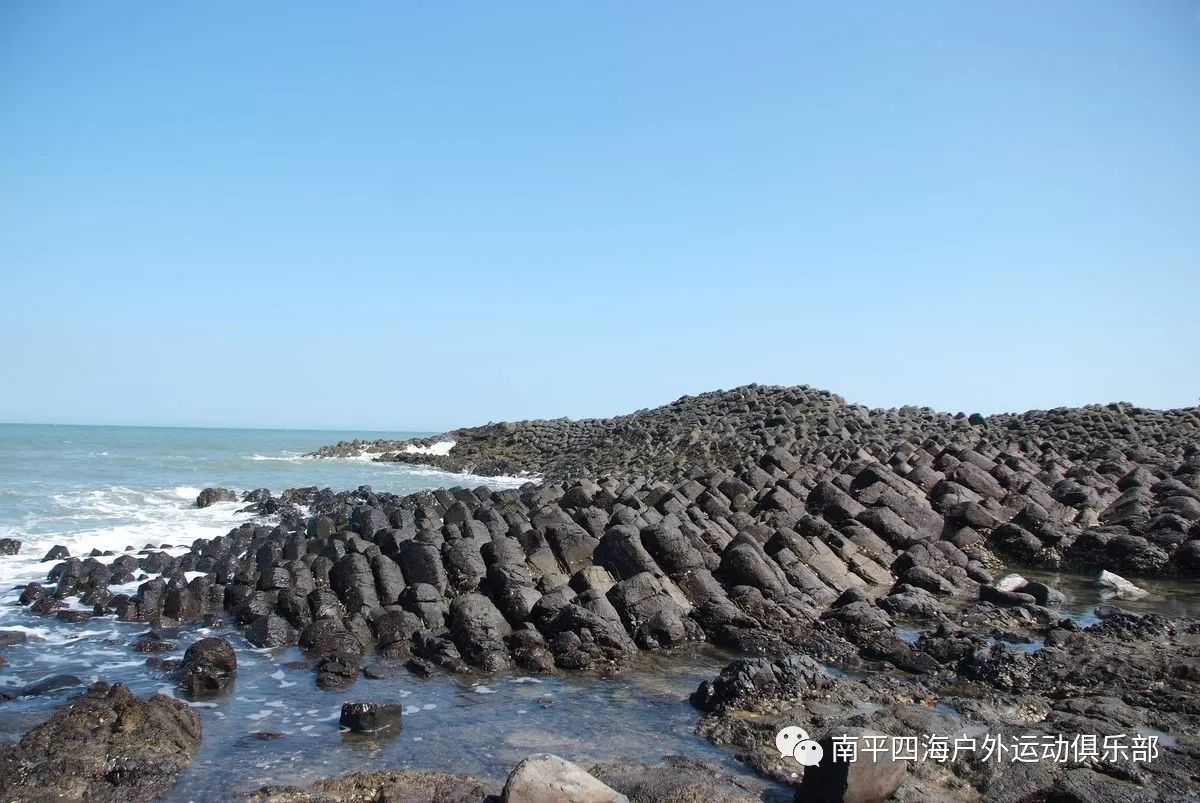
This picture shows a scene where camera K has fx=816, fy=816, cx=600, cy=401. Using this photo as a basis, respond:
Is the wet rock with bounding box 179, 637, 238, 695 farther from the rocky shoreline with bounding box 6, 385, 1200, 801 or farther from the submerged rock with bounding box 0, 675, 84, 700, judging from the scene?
the submerged rock with bounding box 0, 675, 84, 700

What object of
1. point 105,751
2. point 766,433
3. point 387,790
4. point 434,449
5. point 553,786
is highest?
point 766,433

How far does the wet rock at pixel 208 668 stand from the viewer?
8109 mm

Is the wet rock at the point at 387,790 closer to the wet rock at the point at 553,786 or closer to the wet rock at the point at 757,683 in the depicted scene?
the wet rock at the point at 553,786

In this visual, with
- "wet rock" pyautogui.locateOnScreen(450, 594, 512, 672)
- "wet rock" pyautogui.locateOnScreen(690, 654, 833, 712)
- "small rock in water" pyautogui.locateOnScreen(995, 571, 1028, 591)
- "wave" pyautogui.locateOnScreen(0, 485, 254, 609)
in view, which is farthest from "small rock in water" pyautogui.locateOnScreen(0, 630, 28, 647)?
"small rock in water" pyautogui.locateOnScreen(995, 571, 1028, 591)

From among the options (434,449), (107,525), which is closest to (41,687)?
(107,525)

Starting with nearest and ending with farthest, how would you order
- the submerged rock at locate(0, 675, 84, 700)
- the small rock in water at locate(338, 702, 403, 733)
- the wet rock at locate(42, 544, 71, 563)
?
1. the small rock in water at locate(338, 702, 403, 733)
2. the submerged rock at locate(0, 675, 84, 700)
3. the wet rock at locate(42, 544, 71, 563)

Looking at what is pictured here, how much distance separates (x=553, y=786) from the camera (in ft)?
16.6

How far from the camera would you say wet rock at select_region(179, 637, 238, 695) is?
8.11m

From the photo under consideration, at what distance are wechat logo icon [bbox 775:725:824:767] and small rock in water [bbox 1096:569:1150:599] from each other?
29.9 ft

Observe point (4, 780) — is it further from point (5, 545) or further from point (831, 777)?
point (5, 545)

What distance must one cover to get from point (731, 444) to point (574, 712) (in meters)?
24.3

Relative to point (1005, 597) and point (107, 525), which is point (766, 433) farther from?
point (107, 525)

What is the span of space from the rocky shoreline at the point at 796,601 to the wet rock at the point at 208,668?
3 cm

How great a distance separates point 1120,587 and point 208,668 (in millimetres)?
13326
